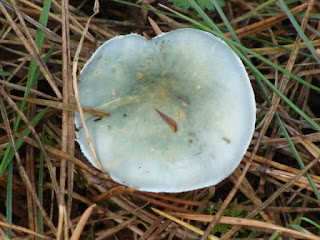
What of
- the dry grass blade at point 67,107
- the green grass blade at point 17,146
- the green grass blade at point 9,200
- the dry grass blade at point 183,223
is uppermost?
the dry grass blade at point 67,107

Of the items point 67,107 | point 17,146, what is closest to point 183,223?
point 67,107

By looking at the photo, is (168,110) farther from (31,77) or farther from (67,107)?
(31,77)

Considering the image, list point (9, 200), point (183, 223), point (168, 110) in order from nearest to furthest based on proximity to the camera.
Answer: point (168, 110)
point (9, 200)
point (183, 223)

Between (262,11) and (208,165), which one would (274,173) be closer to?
(208,165)

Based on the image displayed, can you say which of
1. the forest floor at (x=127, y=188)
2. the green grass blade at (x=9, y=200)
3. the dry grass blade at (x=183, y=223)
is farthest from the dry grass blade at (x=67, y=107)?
the dry grass blade at (x=183, y=223)

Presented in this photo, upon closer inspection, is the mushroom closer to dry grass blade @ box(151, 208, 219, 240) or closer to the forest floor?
the forest floor

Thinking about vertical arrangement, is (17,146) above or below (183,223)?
above

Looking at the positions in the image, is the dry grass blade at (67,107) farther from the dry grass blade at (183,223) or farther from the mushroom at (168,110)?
the dry grass blade at (183,223)

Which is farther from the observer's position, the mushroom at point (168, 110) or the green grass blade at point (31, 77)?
the green grass blade at point (31, 77)
